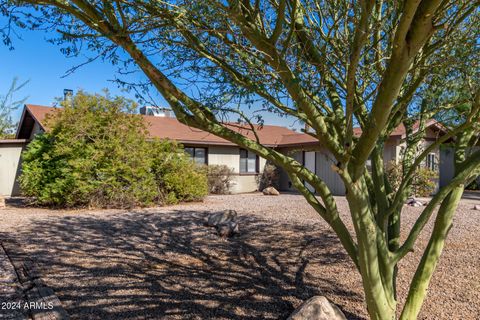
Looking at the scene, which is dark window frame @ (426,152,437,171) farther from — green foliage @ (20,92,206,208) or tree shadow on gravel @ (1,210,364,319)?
green foliage @ (20,92,206,208)

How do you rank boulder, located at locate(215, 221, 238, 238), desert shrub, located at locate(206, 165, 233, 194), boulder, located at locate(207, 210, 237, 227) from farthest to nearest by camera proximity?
desert shrub, located at locate(206, 165, 233, 194), boulder, located at locate(207, 210, 237, 227), boulder, located at locate(215, 221, 238, 238)

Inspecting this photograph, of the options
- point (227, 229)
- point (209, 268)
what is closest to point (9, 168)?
point (227, 229)

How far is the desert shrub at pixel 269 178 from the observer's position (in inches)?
808

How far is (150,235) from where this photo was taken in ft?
25.5

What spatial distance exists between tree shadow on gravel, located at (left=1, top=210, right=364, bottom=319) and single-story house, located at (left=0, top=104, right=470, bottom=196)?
27.6 ft

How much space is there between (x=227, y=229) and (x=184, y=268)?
87.0 inches

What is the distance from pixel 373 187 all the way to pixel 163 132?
15803 millimetres

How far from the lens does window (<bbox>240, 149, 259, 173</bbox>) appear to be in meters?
20.5

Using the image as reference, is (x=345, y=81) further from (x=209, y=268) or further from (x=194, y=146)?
(x=194, y=146)

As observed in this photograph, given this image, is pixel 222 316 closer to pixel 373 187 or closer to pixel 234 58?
pixel 373 187

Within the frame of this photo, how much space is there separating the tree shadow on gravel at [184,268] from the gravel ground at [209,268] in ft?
0.05

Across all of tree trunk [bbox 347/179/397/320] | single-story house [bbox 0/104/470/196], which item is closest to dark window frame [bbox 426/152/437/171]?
single-story house [bbox 0/104/470/196]

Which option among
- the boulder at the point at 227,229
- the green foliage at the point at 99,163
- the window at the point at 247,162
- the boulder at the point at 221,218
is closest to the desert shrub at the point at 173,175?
the green foliage at the point at 99,163

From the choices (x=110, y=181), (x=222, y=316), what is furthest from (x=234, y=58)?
(x=110, y=181)
